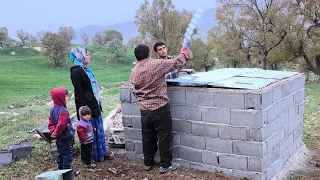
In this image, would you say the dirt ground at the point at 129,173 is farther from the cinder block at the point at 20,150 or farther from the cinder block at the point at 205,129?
the cinder block at the point at 20,150

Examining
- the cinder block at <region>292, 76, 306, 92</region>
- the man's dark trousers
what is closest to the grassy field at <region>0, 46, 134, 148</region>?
the man's dark trousers

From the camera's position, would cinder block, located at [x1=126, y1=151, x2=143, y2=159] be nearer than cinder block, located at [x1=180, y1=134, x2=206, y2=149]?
No

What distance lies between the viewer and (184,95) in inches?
191

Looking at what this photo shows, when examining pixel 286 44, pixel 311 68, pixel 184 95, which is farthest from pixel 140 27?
pixel 184 95

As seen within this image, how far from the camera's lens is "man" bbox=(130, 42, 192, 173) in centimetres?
457

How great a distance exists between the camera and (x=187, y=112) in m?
4.88

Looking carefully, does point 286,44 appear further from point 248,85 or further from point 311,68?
point 248,85

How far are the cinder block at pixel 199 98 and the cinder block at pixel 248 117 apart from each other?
0.34 metres

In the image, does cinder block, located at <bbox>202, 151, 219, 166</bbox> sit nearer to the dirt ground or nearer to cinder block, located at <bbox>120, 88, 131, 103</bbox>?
the dirt ground

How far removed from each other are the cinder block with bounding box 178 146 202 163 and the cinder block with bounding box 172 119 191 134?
25cm

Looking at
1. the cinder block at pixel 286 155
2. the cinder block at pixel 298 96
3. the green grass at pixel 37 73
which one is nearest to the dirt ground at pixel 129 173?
the cinder block at pixel 286 155

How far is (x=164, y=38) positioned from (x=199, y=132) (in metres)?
19.6

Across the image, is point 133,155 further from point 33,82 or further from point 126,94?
point 33,82

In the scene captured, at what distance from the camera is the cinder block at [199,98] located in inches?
183
